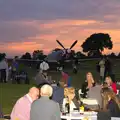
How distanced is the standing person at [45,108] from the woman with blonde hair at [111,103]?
56.5 inches

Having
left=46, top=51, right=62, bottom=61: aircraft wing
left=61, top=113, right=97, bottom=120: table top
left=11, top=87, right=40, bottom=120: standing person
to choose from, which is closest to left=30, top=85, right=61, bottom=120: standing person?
left=11, top=87, right=40, bottom=120: standing person

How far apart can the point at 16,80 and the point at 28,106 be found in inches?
789

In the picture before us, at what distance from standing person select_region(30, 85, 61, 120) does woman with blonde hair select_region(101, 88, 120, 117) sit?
1.44 metres

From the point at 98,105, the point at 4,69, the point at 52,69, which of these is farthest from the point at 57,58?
the point at 98,105

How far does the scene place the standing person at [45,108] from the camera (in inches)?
278

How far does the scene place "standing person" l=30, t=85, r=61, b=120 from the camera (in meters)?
7.07

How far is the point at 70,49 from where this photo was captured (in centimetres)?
5341

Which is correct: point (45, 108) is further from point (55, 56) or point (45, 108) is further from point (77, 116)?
point (55, 56)

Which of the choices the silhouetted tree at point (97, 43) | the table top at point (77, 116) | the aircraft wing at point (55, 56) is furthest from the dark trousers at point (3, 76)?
the silhouetted tree at point (97, 43)

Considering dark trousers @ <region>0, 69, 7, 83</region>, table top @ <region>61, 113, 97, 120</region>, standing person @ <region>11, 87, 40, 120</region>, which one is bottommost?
table top @ <region>61, 113, 97, 120</region>

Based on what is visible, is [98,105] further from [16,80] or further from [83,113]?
[16,80]

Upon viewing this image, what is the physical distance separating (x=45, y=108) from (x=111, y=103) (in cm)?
170

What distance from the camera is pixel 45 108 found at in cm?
709

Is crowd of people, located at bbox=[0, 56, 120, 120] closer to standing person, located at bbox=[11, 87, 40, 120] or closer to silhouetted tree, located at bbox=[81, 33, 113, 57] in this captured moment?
standing person, located at bbox=[11, 87, 40, 120]
